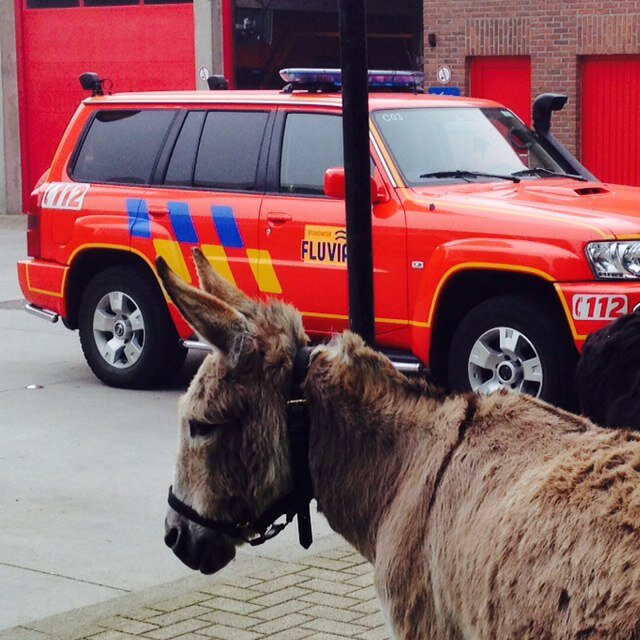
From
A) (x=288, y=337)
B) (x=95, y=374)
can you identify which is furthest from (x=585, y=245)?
(x=288, y=337)

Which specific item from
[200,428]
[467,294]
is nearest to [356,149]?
[200,428]

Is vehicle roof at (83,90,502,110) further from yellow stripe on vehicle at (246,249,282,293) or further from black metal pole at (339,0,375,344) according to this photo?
black metal pole at (339,0,375,344)

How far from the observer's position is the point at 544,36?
2027 centimetres

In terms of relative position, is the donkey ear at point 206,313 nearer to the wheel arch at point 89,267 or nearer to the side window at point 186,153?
the side window at point 186,153

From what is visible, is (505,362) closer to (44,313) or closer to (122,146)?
(122,146)

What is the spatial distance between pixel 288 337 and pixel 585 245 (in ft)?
18.2

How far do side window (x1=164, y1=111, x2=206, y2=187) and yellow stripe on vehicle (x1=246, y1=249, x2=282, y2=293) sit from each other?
0.98 m

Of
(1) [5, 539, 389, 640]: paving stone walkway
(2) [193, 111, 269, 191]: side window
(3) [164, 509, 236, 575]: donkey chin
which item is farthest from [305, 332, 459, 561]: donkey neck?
(2) [193, 111, 269, 191]: side window

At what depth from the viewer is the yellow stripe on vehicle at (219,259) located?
34.3 feet

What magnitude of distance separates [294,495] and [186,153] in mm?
7819

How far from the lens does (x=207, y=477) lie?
3.53 metres

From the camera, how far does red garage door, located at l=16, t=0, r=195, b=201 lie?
1003 inches

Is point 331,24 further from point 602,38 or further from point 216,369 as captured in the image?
point 216,369

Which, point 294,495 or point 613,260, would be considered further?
point 613,260
